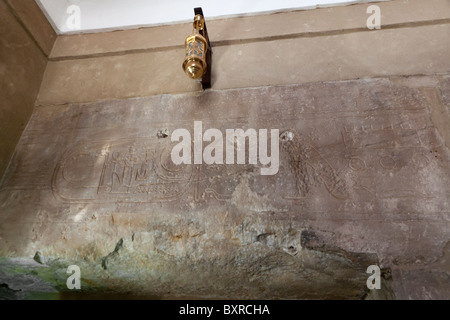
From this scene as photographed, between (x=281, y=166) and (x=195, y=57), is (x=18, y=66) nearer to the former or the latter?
(x=195, y=57)

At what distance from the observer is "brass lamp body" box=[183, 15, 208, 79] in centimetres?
182

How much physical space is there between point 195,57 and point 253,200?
1013mm

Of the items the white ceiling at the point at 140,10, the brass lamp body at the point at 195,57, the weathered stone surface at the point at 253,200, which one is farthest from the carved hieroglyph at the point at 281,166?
the white ceiling at the point at 140,10

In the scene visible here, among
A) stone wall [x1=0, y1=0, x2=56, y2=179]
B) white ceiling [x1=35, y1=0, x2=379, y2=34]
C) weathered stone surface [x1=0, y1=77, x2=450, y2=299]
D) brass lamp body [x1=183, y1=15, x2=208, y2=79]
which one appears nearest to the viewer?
weathered stone surface [x1=0, y1=77, x2=450, y2=299]

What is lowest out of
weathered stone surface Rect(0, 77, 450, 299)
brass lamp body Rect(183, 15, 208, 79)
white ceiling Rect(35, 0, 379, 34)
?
weathered stone surface Rect(0, 77, 450, 299)

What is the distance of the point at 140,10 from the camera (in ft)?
8.36

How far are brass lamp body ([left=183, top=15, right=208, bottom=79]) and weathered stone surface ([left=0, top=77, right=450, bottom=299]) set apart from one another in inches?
9.2

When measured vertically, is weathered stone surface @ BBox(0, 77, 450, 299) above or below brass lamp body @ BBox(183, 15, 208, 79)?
below

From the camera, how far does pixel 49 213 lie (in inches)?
69.2

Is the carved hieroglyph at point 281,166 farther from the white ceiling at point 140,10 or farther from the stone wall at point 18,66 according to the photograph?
the white ceiling at point 140,10

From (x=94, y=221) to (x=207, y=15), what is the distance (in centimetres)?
192

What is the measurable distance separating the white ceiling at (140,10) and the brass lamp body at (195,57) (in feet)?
2.08

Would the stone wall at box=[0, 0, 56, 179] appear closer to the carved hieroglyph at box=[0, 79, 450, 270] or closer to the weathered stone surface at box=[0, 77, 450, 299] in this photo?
the carved hieroglyph at box=[0, 79, 450, 270]

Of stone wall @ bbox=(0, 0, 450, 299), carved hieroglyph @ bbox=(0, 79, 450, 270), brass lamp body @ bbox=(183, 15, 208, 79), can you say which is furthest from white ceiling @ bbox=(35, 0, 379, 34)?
carved hieroglyph @ bbox=(0, 79, 450, 270)
